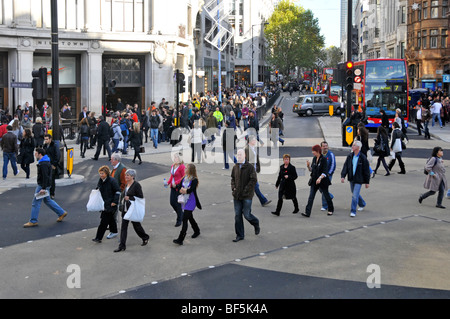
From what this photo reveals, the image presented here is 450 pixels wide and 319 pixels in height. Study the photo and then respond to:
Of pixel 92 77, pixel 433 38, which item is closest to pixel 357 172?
pixel 92 77

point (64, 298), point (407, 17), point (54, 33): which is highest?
point (407, 17)

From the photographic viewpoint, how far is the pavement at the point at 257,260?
8.72 meters

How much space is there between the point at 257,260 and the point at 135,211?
2262 mm

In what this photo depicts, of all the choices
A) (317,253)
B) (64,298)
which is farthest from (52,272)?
(317,253)

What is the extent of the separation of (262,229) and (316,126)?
2785cm

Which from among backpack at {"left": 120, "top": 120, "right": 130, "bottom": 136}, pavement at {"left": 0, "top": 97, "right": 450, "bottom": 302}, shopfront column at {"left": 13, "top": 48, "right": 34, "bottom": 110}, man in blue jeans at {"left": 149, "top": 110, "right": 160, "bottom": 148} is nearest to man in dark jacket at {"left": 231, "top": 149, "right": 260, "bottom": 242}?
pavement at {"left": 0, "top": 97, "right": 450, "bottom": 302}

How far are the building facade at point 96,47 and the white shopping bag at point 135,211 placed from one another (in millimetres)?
28542

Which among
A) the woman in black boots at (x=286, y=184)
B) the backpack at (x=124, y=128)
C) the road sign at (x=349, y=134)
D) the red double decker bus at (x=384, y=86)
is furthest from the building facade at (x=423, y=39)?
the woman in black boots at (x=286, y=184)

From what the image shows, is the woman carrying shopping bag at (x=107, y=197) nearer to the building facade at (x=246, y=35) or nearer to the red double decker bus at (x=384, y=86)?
the red double decker bus at (x=384, y=86)

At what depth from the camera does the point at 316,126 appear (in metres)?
39.6

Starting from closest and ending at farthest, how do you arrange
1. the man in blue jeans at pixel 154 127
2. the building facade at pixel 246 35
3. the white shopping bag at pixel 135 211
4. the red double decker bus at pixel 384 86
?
the white shopping bag at pixel 135 211 < the man in blue jeans at pixel 154 127 < the red double decker bus at pixel 384 86 < the building facade at pixel 246 35

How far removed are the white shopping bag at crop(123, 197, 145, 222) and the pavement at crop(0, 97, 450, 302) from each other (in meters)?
0.59

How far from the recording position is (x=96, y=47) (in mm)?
40156
